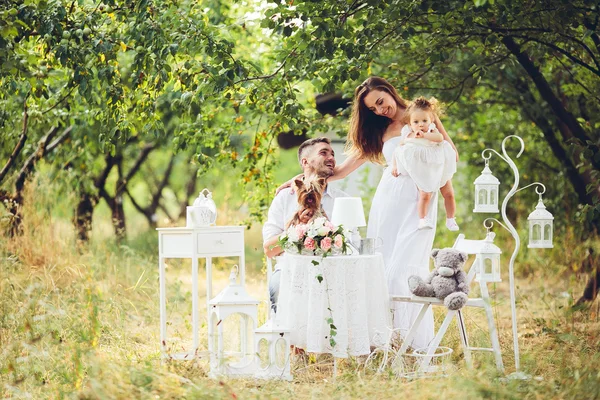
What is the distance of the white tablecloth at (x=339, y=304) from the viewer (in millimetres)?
5668

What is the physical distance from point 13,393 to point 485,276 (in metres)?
3.12

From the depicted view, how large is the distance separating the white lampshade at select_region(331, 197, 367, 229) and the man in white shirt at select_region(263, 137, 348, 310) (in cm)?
46

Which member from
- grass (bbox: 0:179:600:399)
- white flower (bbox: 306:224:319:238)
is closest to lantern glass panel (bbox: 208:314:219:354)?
grass (bbox: 0:179:600:399)

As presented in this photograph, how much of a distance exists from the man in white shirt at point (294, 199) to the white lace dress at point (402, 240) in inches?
17.2

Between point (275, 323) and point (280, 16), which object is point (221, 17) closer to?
point (280, 16)

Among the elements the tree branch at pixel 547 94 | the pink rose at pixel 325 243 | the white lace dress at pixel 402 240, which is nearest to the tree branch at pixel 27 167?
the white lace dress at pixel 402 240

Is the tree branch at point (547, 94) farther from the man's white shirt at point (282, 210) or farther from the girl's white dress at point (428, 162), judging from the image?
the man's white shirt at point (282, 210)

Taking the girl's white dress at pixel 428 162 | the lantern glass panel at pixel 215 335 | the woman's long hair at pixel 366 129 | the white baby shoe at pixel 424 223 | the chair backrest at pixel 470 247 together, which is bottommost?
the lantern glass panel at pixel 215 335

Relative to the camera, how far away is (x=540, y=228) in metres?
6.02

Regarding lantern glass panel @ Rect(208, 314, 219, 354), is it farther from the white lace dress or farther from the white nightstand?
the white lace dress

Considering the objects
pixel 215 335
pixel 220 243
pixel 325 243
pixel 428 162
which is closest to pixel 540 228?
pixel 428 162

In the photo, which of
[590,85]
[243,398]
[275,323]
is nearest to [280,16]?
[275,323]

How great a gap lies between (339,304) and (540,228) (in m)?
1.57

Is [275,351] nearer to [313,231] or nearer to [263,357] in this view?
[263,357]
